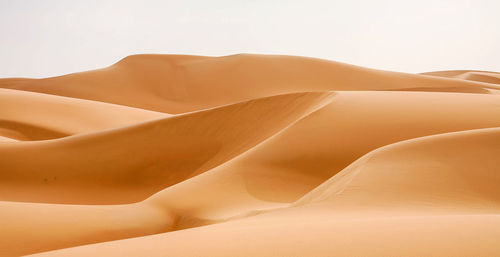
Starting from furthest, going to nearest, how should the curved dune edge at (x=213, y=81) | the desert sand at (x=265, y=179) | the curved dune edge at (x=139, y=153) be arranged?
the curved dune edge at (x=213, y=81)
the curved dune edge at (x=139, y=153)
the desert sand at (x=265, y=179)

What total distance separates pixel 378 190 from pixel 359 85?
108 ft

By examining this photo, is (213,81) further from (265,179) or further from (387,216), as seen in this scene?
(387,216)

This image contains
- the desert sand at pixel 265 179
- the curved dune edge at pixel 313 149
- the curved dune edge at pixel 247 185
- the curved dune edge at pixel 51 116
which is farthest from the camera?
the curved dune edge at pixel 51 116

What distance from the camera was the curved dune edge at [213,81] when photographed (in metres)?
39.4

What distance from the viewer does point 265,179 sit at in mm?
9758

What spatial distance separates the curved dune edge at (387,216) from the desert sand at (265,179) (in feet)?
0.06

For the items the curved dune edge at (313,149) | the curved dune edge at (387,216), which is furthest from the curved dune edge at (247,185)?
the curved dune edge at (387,216)

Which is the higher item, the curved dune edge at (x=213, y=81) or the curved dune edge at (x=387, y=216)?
the curved dune edge at (x=213, y=81)

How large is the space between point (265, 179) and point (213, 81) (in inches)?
1304

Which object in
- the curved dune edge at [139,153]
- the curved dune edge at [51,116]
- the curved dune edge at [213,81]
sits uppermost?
the curved dune edge at [213,81]

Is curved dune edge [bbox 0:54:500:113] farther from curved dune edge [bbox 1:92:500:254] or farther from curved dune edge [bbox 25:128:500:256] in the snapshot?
curved dune edge [bbox 25:128:500:256]

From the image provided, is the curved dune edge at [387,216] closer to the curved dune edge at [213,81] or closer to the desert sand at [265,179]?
the desert sand at [265,179]

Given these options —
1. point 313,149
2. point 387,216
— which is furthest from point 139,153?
point 387,216

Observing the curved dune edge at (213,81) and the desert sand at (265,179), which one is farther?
the curved dune edge at (213,81)
